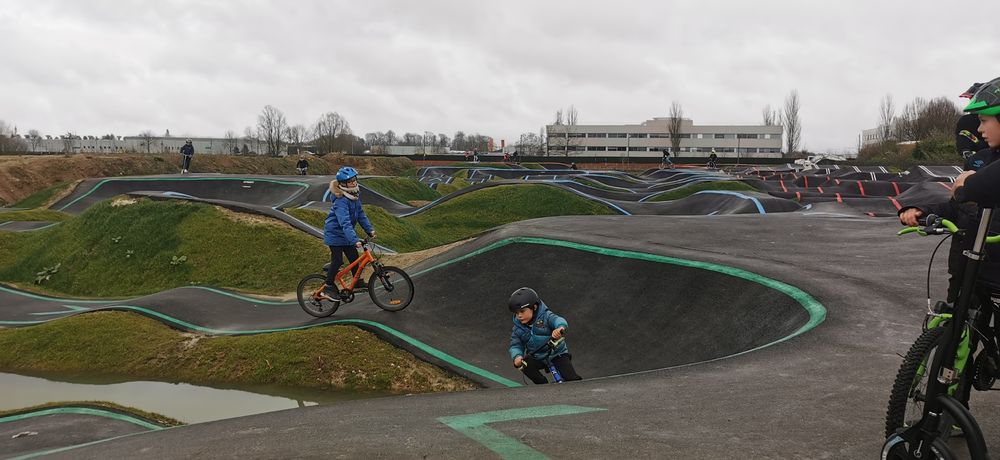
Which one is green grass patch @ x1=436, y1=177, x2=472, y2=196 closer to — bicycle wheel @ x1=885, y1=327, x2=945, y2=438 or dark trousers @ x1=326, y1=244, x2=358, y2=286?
dark trousers @ x1=326, y1=244, x2=358, y2=286

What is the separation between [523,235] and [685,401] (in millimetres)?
7938

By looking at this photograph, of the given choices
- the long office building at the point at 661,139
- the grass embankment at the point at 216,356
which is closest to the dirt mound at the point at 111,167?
the grass embankment at the point at 216,356

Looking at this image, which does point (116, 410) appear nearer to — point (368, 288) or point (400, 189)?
point (368, 288)

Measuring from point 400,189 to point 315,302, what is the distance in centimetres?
2830

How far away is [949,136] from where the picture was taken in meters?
60.2

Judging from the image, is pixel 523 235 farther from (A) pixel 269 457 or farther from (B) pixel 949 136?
(B) pixel 949 136

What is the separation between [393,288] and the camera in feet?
34.3

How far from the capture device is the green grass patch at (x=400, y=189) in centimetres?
3556

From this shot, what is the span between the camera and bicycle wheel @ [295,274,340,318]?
10824 mm

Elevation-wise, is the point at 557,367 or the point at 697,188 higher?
the point at 697,188

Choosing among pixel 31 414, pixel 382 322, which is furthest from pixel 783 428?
pixel 31 414

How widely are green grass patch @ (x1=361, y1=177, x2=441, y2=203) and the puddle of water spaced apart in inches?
973

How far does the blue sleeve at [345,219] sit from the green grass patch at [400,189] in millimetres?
24319

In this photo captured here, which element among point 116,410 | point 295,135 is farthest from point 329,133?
point 116,410
